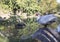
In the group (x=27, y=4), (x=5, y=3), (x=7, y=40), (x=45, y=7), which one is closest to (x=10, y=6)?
(x=5, y=3)

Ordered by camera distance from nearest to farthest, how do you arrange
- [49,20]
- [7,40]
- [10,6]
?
[49,20] < [7,40] < [10,6]

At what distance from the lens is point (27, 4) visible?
26.3m

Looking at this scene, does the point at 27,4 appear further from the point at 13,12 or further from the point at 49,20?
the point at 49,20

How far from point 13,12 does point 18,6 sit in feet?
6.86

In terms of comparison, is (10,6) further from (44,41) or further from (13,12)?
(44,41)

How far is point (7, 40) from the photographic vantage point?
11352mm

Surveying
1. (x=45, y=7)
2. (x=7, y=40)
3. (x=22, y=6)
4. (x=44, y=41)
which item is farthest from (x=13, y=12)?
(x=44, y=41)

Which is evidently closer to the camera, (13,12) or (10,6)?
(10,6)

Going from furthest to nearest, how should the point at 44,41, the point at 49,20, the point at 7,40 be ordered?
the point at 7,40 → the point at 44,41 → the point at 49,20

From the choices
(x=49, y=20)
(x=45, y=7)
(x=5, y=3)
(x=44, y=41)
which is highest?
(x=49, y=20)

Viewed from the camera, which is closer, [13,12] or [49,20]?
[49,20]

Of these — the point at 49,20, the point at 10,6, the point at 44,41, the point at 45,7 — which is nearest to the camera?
the point at 49,20

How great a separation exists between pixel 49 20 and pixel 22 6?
1964 centimetres

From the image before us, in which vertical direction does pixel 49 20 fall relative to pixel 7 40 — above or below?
above
